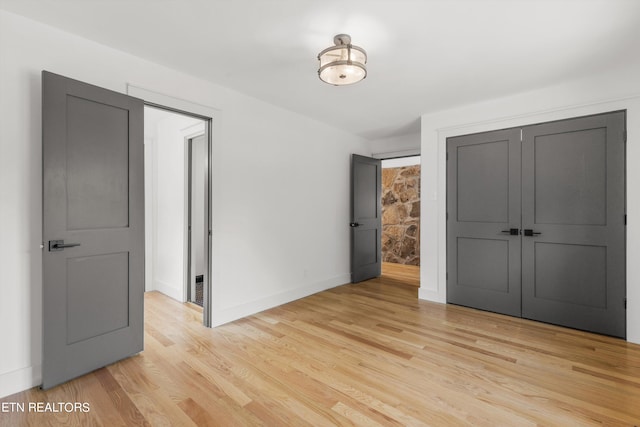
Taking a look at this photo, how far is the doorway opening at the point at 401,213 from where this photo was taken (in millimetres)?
7129

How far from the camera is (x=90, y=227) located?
2.29m

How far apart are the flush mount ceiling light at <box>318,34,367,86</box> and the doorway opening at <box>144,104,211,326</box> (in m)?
1.99

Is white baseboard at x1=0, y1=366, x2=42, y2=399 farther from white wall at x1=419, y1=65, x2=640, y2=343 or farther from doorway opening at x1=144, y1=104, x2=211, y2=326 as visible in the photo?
white wall at x1=419, y1=65, x2=640, y2=343

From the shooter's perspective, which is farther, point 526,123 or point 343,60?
point 526,123

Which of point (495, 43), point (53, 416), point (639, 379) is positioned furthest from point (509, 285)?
point (53, 416)

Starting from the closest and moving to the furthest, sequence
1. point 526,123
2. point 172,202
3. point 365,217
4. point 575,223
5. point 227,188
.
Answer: point 575,223 → point 227,188 → point 526,123 → point 172,202 → point 365,217

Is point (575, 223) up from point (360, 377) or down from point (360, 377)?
up

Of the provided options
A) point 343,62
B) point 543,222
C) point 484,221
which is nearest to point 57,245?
point 343,62

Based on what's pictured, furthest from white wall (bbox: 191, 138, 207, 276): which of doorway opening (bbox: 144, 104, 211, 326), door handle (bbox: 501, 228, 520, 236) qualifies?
door handle (bbox: 501, 228, 520, 236)

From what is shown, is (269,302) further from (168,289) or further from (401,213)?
(401,213)

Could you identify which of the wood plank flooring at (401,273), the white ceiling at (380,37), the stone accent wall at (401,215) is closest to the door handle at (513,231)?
the white ceiling at (380,37)

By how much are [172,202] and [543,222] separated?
15.2 feet

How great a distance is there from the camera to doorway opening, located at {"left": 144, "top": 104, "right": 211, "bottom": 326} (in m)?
4.11

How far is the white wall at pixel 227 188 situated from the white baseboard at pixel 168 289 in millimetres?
1173
